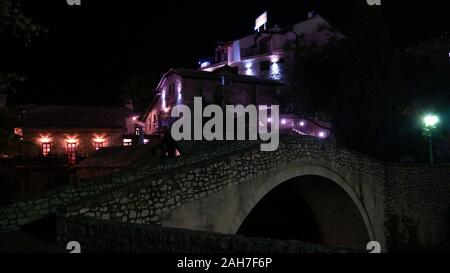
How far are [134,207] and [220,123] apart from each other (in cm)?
1562

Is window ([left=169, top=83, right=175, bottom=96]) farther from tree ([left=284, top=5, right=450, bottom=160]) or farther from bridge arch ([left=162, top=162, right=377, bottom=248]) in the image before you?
bridge arch ([left=162, top=162, right=377, bottom=248])

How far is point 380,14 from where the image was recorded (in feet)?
94.6

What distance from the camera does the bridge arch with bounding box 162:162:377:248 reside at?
10426 millimetres

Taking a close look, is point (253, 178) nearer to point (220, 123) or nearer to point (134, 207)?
point (134, 207)

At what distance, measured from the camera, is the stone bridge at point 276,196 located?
907 cm

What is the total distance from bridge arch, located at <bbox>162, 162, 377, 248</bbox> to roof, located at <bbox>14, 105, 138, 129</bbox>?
2131 centimetres

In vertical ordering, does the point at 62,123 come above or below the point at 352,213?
above

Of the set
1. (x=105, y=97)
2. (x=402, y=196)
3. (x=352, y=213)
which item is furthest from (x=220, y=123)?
(x=105, y=97)

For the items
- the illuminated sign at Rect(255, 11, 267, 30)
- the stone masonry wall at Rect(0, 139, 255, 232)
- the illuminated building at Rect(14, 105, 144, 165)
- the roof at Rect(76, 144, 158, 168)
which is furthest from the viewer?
the illuminated sign at Rect(255, 11, 267, 30)

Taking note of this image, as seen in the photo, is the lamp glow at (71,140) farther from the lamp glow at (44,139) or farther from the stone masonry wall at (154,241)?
the stone masonry wall at (154,241)

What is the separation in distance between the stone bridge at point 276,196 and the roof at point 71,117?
17234mm

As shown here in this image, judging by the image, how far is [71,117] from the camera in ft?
111

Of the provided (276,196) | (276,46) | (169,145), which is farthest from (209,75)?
(276,46)

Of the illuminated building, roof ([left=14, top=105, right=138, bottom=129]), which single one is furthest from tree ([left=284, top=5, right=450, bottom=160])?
roof ([left=14, top=105, right=138, bottom=129])
